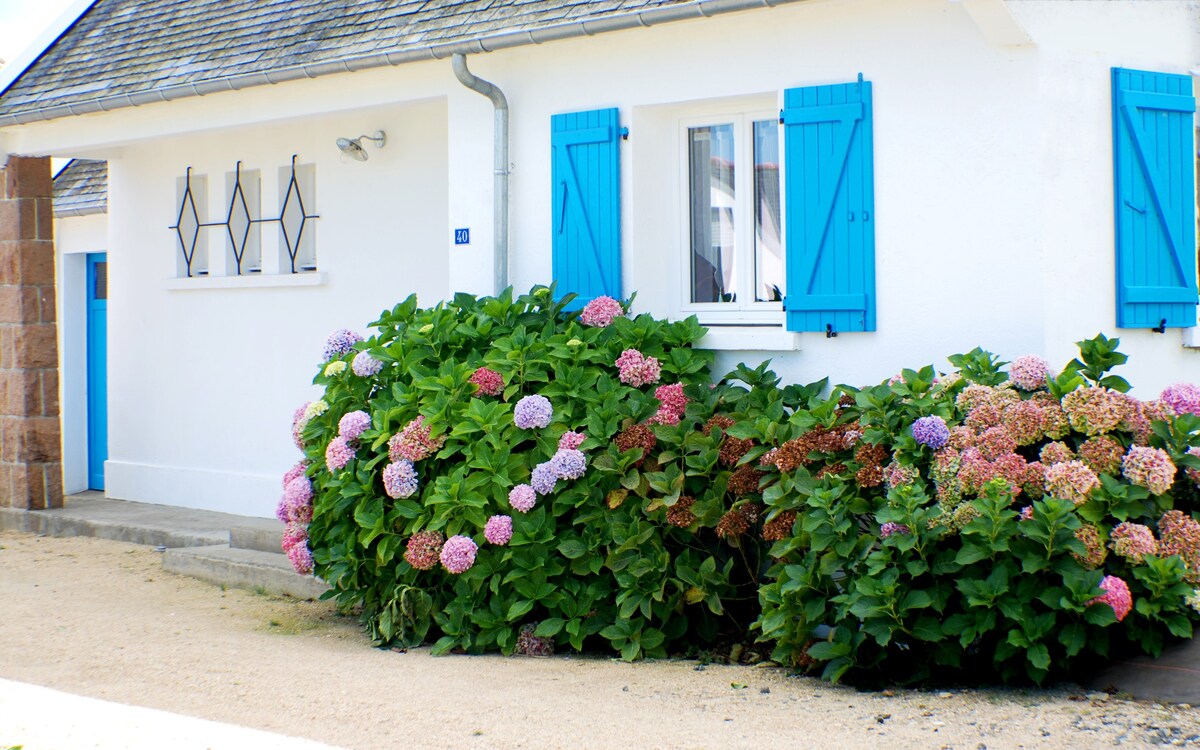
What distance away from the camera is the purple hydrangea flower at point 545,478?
645 cm

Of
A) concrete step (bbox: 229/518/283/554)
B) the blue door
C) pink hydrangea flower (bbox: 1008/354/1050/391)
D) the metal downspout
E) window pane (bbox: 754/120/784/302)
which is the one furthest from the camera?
the blue door

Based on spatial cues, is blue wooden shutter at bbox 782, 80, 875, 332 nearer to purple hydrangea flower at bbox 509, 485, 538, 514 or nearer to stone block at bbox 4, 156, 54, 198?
purple hydrangea flower at bbox 509, 485, 538, 514

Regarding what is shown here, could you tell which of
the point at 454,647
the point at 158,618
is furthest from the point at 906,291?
the point at 158,618

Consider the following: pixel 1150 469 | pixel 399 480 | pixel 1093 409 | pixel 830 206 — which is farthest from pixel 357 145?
pixel 1150 469

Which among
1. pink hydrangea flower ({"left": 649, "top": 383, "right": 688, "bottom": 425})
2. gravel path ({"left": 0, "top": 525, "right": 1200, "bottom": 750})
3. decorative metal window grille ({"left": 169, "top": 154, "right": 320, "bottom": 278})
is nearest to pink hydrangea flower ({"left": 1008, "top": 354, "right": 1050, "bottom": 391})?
gravel path ({"left": 0, "top": 525, "right": 1200, "bottom": 750})

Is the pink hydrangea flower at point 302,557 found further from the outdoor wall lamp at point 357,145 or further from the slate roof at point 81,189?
the slate roof at point 81,189

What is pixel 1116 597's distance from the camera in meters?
5.02

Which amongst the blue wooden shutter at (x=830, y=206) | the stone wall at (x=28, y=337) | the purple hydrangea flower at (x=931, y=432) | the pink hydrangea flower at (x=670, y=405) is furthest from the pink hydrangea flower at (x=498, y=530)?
the stone wall at (x=28, y=337)

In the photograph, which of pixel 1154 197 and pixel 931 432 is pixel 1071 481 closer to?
pixel 931 432

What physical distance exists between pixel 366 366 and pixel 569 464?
1442 millimetres

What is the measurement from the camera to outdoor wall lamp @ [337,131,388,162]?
9695 mm

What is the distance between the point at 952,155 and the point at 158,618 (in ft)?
16.7

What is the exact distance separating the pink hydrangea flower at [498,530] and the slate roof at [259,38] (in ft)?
9.17

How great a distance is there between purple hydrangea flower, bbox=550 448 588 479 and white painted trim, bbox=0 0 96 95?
23.3ft
